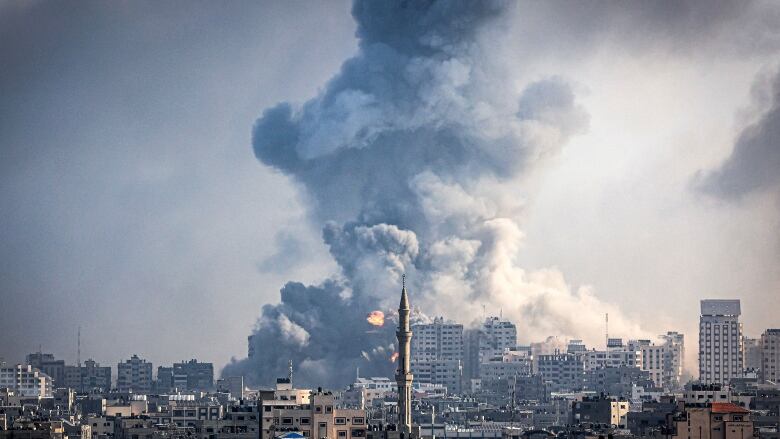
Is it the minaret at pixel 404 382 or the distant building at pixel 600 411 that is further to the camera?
the distant building at pixel 600 411

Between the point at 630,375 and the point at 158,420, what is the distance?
70578 mm

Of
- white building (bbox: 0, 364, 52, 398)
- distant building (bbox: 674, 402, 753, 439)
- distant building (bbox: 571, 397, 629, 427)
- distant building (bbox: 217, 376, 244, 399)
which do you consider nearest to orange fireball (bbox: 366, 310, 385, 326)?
distant building (bbox: 217, 376, 244, 399)

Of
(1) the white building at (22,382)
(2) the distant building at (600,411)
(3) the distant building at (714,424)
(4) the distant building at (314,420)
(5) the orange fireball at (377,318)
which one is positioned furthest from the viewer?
(1) the white building at (22,382)

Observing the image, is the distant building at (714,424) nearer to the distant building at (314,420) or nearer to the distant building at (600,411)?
the distant building at (314,420)

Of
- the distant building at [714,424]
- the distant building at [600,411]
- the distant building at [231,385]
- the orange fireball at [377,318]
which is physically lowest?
the distant building at [714,424]

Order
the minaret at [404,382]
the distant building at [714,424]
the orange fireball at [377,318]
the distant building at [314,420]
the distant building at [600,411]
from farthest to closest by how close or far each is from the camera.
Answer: the orange fireball at [377,318]
the distant building at [600,411]
the minaret at [404,382]
the distant building at [314,420]
the distant building at [714,424]

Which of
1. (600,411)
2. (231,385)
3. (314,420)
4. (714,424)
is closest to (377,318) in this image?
(231,385)

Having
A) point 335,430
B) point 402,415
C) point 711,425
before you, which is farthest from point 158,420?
point 711,425

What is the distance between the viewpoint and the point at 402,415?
12269cm

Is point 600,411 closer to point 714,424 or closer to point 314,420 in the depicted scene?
point 714,424

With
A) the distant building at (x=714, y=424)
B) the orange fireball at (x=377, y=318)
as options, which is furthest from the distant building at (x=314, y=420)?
the orange fireball at (x=377, y=318)

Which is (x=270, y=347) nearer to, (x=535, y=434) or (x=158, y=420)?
(x=158, y=420)

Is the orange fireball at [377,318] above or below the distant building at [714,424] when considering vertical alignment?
above

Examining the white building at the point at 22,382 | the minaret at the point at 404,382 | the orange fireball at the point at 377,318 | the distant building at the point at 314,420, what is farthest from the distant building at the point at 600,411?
the white building at the point at 22,382
